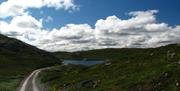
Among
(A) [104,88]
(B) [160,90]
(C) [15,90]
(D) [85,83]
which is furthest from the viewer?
(C) [15,90]

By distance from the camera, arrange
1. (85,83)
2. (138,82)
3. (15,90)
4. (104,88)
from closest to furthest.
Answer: (138,82) < (104,88) < (85,83) < (15,90)

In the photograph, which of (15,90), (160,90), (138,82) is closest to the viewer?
(160,90)

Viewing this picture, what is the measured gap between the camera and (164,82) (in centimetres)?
4297

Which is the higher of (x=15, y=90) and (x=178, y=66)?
(x=178, y=66)

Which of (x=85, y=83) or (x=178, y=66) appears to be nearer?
(x=178, y=66)

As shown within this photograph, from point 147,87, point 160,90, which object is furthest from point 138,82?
point 160,90

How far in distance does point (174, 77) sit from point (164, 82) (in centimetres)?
138

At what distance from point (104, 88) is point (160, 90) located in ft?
40.6

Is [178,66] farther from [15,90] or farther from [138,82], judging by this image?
[15,90]

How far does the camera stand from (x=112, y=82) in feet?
179

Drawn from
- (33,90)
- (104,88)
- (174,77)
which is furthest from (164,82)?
(33,90)

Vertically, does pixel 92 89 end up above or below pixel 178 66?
below

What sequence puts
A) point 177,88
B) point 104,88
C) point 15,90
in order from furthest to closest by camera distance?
point 15,90, point 104,88, point 177,88

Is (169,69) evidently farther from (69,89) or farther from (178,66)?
(69,89)
